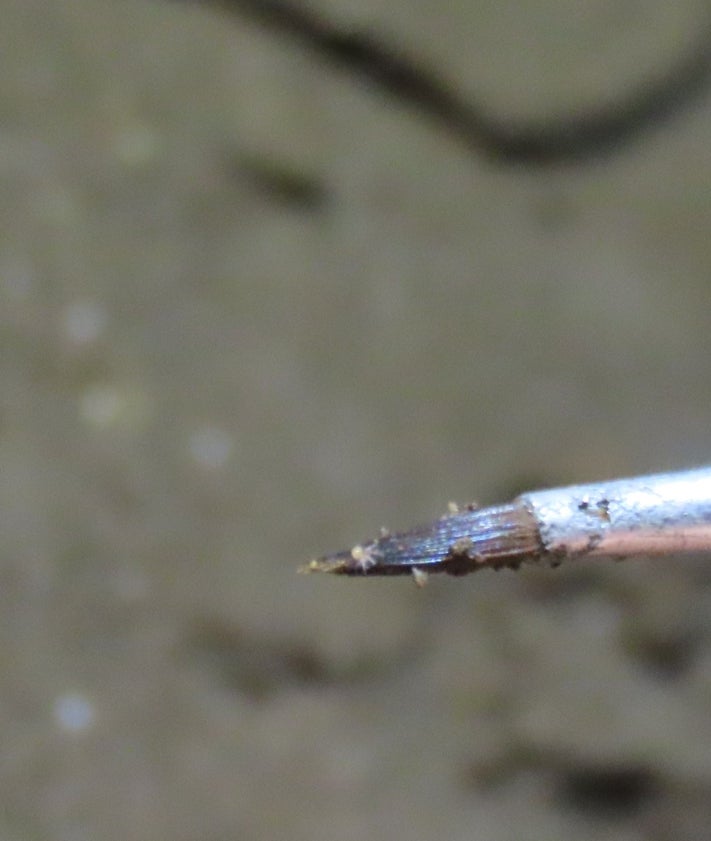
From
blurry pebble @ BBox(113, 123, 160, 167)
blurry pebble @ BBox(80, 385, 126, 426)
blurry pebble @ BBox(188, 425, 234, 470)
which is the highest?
blurry pebble @ BBox(113, 123, 160, 167)

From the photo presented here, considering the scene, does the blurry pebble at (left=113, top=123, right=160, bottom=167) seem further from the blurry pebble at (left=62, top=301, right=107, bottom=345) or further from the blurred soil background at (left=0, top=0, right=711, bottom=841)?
the blurry pebble at (left=62, top=301, right=107, bottom=345)

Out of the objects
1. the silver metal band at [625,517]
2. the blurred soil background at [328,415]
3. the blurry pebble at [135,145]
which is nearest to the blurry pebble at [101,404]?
the blurred soil background at [328,415]

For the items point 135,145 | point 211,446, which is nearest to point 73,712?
point 211,446

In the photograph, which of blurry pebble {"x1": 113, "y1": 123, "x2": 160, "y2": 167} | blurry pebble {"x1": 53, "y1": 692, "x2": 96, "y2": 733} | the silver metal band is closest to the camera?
the silver metal band

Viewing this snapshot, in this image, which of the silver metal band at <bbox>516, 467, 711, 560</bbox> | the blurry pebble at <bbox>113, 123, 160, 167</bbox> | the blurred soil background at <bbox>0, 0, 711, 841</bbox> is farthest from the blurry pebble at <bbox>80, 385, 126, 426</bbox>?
the silver metal band at <bbox>516, 467, 711, 560</bbox>

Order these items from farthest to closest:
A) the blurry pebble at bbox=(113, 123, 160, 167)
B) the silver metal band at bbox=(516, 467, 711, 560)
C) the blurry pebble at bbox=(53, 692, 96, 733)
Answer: the blurry pebble at bbox=(113, 123, 160, 167), the blurry pebble at bbox=(53, 692, 96, 733), the silver metal band at bbox=(516, 467, 711, 560)

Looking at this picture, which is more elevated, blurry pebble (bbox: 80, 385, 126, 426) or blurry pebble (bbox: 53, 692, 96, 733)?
blurry pebble (bbox: 80, 385, 126, 426)
